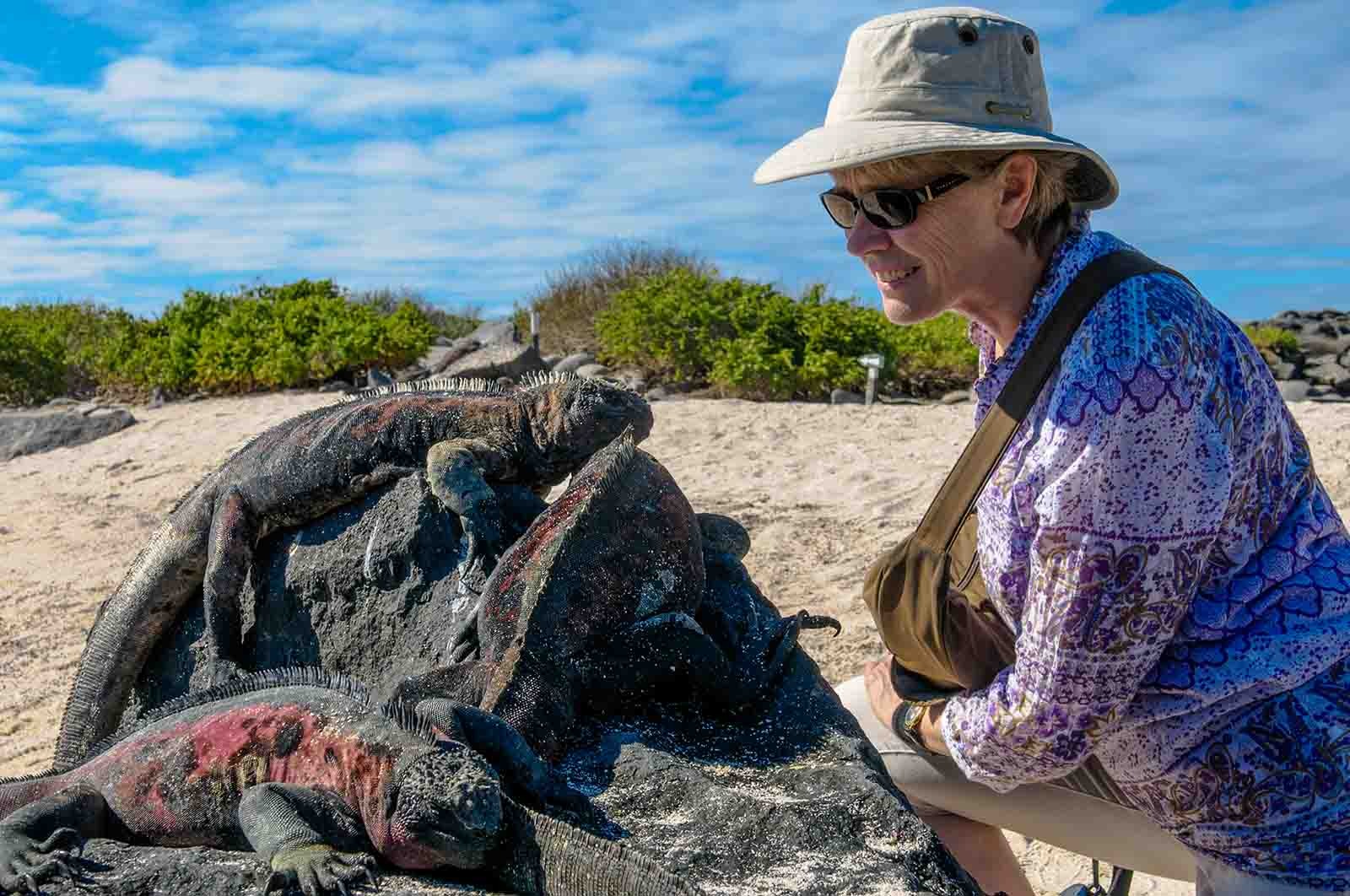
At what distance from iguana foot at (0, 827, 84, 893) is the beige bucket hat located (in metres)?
1.87

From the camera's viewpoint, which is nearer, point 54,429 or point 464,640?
point 464,640

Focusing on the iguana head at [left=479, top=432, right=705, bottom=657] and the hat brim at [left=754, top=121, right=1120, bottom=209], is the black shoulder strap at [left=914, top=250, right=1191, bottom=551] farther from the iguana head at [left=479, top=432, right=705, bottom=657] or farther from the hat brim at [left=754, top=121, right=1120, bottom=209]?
the iguana head at [left=479, top=432, right=705, bottom=657]

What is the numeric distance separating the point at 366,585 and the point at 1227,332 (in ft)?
7.19

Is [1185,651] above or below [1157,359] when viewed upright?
below

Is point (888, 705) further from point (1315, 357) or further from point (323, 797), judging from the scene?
point (1315, 357)

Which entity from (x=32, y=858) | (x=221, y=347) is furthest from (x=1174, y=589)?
(x=221, y=347)

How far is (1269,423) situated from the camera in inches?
89.0

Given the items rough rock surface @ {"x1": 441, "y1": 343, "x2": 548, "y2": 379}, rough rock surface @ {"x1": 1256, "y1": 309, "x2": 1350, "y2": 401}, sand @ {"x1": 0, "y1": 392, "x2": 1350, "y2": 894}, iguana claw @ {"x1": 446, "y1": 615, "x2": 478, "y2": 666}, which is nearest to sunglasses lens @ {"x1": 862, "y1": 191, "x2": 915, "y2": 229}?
iguana claw @ {"x1": 446, "y1": 615, "x2": 478, "y2": 666}

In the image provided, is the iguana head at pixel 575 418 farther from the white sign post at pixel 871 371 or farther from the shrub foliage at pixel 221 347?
the shrub foliage at pixel 221 347

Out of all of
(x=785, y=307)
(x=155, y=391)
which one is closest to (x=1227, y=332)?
(x=785, y=307)

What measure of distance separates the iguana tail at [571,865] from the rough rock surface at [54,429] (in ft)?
45.7

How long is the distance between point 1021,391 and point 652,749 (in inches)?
43.8

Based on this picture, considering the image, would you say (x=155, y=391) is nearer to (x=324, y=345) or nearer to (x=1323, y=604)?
(x=324, y=345)

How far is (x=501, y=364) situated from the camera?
15109 mm
